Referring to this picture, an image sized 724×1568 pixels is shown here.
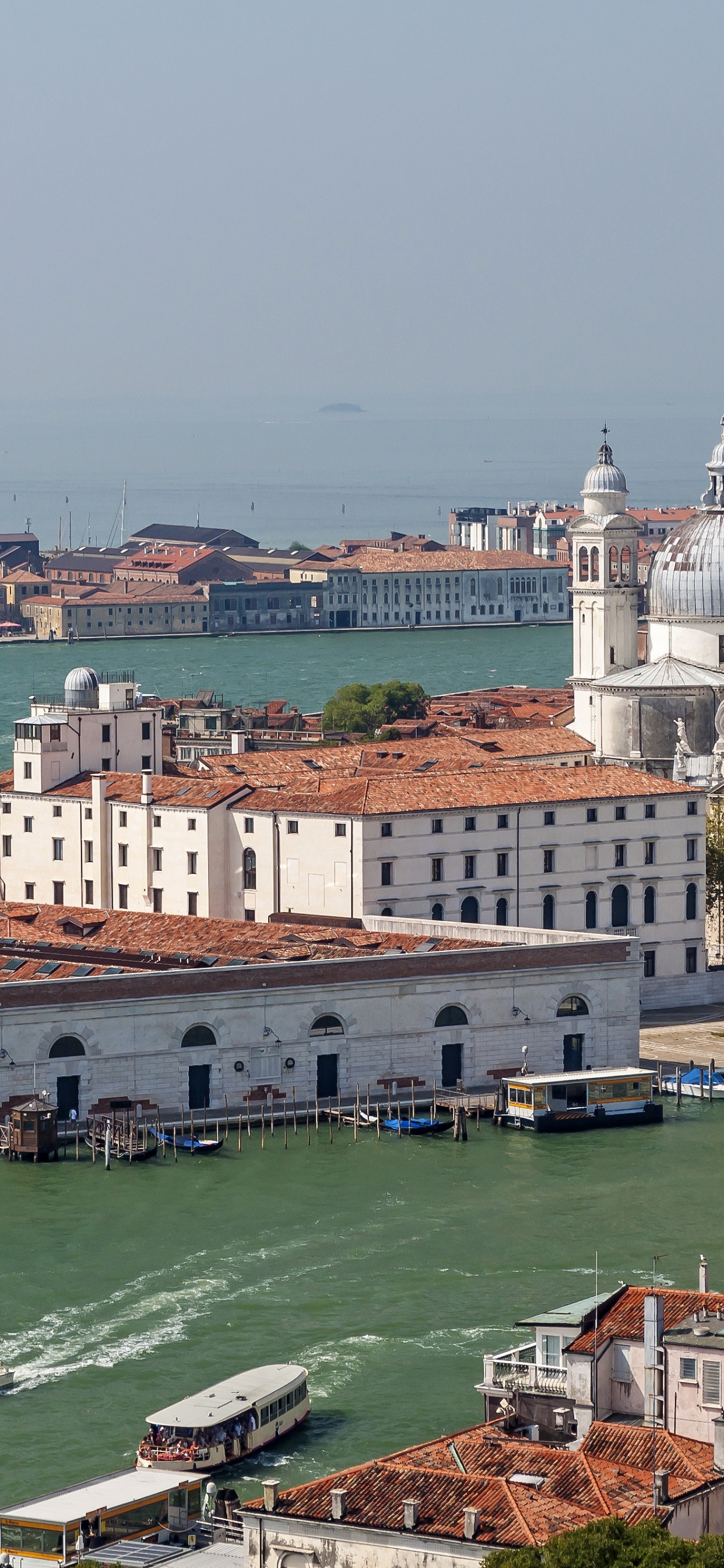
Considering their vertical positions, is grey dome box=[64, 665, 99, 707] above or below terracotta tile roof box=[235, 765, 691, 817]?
above

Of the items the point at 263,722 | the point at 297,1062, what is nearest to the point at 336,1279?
the point at 297,1062

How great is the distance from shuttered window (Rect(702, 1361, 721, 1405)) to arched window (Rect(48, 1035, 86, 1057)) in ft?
62.7

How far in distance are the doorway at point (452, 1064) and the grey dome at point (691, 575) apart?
22832 mm

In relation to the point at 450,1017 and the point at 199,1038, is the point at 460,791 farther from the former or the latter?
the point at 199,1038

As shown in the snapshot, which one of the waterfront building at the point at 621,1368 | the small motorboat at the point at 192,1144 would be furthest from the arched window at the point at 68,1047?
the waterfront building at the point at 621,1368

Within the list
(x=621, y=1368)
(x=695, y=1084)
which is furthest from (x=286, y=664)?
(x=621, y=1368)

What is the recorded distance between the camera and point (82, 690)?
6250 cm

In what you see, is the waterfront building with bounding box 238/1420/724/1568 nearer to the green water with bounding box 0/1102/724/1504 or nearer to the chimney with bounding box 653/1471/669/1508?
the chimney with bounding box 653/1471/669/1508

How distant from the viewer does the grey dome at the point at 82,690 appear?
62.5 meters

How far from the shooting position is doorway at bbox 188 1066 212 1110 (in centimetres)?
4534

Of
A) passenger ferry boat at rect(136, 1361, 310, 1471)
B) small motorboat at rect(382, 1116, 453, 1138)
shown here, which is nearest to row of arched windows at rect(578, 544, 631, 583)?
small motorboat at rect(382, 1116, 453, 1138)

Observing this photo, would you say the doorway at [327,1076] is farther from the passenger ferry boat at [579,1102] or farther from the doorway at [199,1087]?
the passenger ferry boat at [579,1102]

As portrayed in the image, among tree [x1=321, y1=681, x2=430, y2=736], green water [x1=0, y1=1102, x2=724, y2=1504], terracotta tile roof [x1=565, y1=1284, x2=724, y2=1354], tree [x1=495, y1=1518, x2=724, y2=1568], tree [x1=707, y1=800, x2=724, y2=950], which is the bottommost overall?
green water [x1=0, y1=1102, x2=724, y2=1504]

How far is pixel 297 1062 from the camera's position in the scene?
46.2m
